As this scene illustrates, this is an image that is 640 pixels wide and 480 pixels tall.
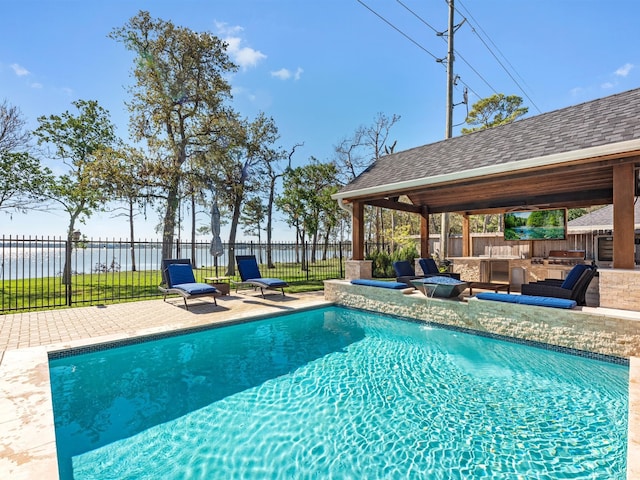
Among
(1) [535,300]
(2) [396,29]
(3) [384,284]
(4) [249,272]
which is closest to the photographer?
(1) [535,300]

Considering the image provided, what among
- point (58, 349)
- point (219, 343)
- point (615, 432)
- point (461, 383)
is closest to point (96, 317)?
point (58, 349)

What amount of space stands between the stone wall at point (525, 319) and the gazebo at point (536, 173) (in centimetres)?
74

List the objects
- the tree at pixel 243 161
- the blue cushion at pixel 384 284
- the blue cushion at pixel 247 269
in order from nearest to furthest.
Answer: the blue cushion at pixel 384 284 → the blue cushion at pixel 247 269 → the tree at pixel 243 161

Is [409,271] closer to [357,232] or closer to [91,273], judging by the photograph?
[357,232]

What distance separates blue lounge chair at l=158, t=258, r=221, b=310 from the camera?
26.4ft

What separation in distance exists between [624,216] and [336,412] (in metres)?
6.29

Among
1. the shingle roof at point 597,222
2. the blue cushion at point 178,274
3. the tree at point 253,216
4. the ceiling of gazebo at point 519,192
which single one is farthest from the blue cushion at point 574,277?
the tree at point 253,216

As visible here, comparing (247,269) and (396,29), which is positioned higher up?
(396,29)

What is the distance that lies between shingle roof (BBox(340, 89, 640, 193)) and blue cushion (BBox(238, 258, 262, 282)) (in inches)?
166

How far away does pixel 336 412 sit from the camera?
3.78 metres

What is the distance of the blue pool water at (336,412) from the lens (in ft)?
9.47

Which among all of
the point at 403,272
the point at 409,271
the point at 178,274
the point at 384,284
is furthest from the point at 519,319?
the point at 178,274

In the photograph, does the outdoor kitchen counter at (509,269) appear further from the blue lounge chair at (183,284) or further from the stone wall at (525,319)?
the blue lounge chair at (183,284)

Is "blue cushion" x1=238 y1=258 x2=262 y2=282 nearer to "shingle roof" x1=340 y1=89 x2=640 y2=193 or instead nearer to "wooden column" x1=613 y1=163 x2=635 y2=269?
"shingle roof" x1=340 y1=89 x2=640 y2=193
